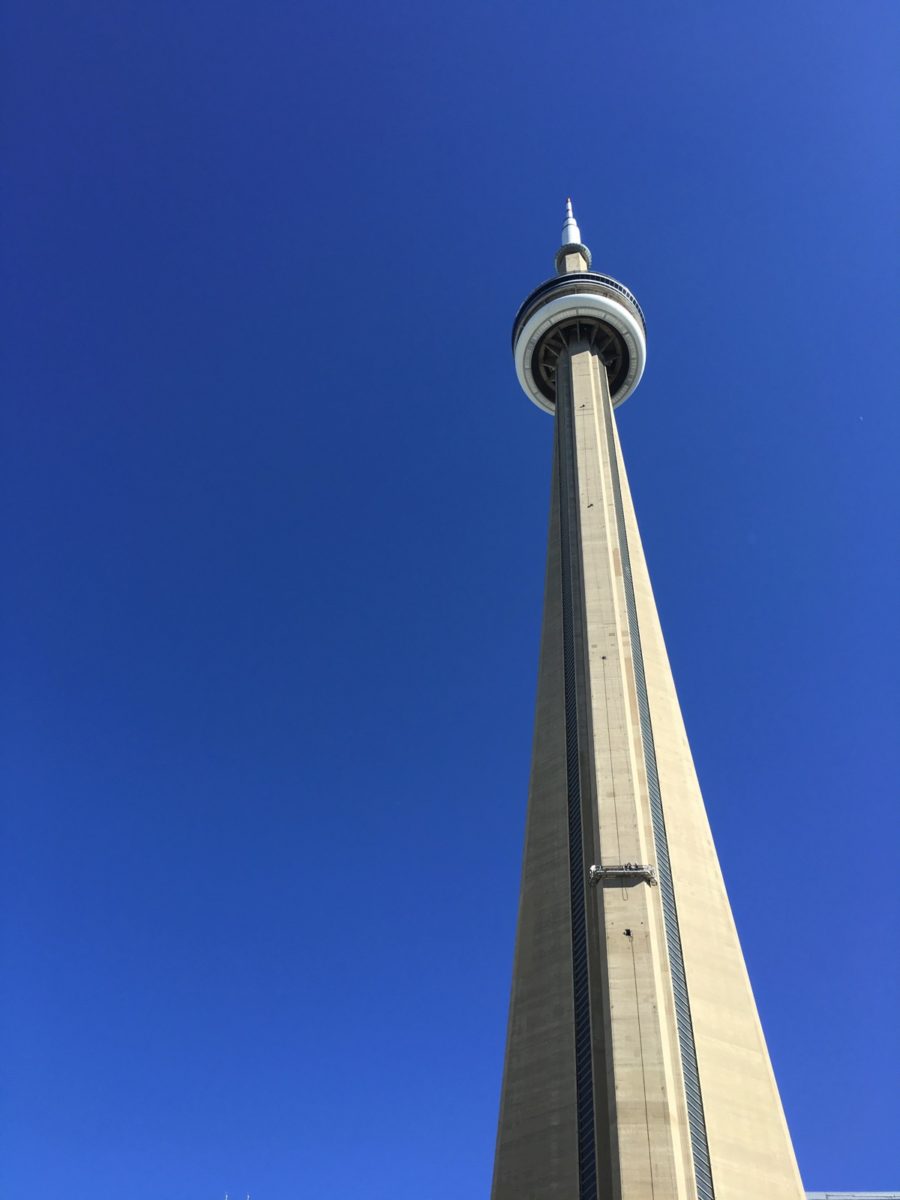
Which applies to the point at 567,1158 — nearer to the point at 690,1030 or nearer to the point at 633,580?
the point at 690,1030

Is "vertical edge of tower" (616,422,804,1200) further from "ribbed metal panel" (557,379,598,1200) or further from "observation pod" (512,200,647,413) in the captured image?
"observation pod" (512,200,647,413)

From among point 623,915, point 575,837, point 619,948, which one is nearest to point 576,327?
point 575,837

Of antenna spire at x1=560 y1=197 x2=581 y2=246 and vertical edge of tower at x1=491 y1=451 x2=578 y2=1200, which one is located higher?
antenna spire at x1=560 y1=197 x2=581 y2=246

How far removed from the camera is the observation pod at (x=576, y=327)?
4756 centimetres

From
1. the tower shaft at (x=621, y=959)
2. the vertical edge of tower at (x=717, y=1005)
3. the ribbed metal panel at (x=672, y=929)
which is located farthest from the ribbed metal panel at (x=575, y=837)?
the vertical edge of tower at (x=717, y=1005)

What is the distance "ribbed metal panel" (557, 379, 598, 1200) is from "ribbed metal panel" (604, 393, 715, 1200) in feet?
7.12

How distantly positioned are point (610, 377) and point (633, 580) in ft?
59.0

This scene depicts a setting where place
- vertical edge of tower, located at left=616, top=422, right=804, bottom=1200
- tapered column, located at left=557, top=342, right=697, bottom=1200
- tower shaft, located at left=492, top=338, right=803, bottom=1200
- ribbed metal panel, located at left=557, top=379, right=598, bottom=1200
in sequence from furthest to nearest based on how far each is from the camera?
vertical edge of tower, located at left=616, top=422, right=804, bottom=1200
ribbed metal panel, located at left=557, top=379, right=598, bottom=1200
tower shaft, located at left=492, top=338, right=803, bottom=1200
tapered column, located at left=557, top=342, right=697, bottom=1200

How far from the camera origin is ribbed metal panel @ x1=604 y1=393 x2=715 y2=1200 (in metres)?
23.1

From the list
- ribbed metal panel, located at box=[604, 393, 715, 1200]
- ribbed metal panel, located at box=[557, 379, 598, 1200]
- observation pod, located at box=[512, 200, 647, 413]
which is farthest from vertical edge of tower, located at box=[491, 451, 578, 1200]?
observation pod, located at box=[512, 200, 647, 413]

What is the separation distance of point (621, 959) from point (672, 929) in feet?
11.8

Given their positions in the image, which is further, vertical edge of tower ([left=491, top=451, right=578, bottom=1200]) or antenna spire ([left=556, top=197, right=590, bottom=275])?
antenna spire ([left=556, top=197, right=590, bottom=275])

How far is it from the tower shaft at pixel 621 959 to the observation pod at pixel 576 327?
51.0 ft

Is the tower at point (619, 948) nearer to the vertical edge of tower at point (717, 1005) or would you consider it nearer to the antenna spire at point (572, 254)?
the vertical edge of tower at point (717, 1005)
